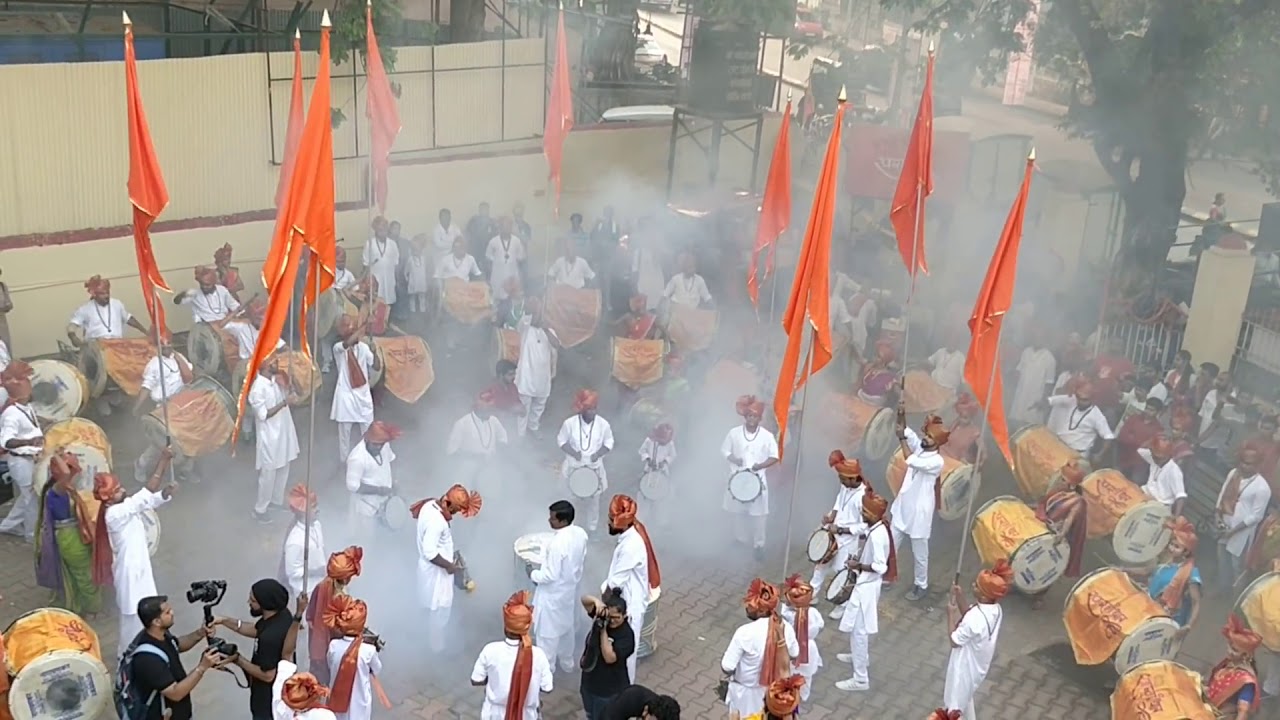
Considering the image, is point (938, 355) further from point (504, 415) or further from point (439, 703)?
point (439, 703)

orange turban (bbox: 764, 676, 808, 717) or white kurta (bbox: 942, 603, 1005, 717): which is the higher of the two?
orange turban (bbox: 764, 676, 808, 717)

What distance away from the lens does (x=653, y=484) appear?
11.9 metres

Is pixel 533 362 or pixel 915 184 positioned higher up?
pixel 915 184

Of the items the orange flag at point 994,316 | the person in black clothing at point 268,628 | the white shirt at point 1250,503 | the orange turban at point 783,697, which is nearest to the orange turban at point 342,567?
the person in black clothing at point 268,628

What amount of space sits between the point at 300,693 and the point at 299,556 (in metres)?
2.60

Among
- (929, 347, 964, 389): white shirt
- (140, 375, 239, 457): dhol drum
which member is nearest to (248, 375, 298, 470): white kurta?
(140, 375, 239, 457): dhol drum

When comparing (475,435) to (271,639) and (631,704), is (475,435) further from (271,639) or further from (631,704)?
(631,704)

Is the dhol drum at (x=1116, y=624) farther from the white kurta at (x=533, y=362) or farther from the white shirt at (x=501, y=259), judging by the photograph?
the white shirt at (x=501, y=259)

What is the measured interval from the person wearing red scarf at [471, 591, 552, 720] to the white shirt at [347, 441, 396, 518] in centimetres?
298

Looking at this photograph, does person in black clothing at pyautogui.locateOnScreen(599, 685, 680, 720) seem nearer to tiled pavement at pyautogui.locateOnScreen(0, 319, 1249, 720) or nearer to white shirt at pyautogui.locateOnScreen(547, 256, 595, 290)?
tiled pavement at pyautogui.locateOnScreen(0, 319, 1249, 720)

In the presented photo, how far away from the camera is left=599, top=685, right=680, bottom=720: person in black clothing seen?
21.8 ft

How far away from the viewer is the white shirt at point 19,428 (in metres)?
10.5

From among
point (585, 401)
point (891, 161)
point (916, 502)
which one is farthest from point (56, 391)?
point (891, 161)

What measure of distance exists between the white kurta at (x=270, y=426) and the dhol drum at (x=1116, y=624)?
6818 millimetres
